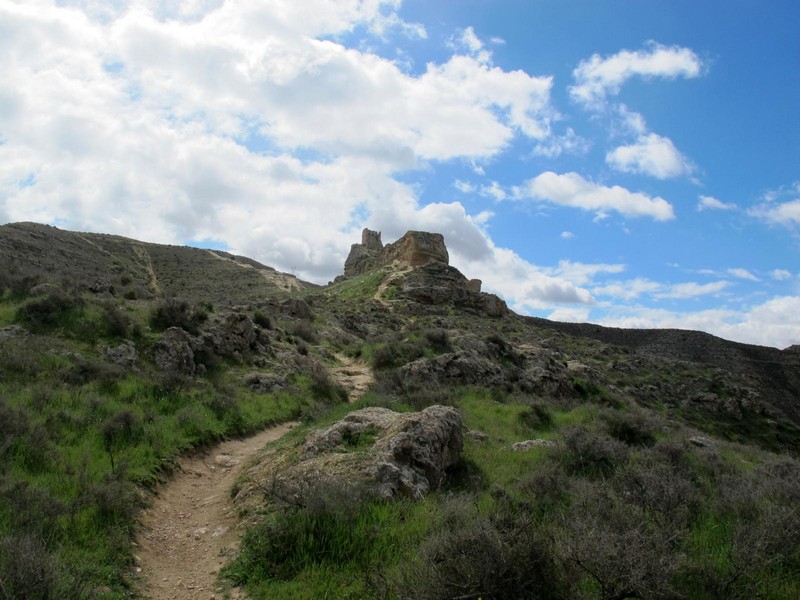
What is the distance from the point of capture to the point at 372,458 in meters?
7.23

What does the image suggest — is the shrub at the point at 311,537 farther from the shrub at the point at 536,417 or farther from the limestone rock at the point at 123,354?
the shrub at the point at 536,417

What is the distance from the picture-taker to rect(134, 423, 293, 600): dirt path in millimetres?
5379

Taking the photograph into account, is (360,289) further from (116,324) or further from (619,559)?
(619,559)

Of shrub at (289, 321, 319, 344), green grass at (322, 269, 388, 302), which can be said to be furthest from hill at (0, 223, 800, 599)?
green grass at (322, 269, 388, 302)

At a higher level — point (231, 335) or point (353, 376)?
point (231, 335)

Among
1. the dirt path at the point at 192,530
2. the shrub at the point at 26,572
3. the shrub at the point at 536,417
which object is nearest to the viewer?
the shrub at the point at 26,572

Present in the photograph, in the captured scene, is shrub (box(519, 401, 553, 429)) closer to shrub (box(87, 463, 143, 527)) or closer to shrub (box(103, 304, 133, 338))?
shrub (box(87, 463, 143, 527))

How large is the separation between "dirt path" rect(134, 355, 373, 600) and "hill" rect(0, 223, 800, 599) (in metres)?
0.24

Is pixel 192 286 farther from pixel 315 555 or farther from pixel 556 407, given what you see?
pixel 315 555

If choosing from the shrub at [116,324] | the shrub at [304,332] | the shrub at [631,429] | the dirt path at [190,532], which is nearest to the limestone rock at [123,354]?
the shrub at [116,324]

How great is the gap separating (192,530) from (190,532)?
0.07m

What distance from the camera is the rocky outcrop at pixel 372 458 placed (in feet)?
21.8

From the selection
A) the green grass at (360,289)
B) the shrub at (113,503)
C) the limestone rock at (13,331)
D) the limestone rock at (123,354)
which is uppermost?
the green grass at (360,289)

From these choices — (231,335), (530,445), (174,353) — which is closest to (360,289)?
(231,335)
